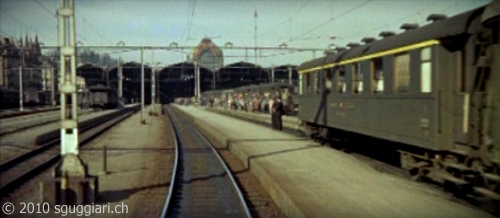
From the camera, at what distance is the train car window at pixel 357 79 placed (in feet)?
54.1

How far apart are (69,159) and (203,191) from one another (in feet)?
11.4

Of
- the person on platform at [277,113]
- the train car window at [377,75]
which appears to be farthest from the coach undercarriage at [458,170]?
the person on platform at [277,113]

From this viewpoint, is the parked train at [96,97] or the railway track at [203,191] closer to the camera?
the railway track at [203,191]

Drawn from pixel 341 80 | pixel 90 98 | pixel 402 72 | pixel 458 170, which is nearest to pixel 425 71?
pixel 402 72

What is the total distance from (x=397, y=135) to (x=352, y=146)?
258 inches

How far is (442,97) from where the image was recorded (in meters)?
11.4

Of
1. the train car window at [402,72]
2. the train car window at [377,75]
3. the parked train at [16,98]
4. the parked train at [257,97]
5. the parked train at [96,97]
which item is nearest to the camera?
the train car window at [402,72]

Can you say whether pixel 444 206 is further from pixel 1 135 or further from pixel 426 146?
pixel 1 135

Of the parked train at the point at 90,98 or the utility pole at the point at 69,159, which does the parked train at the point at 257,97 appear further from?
the utility pole at the point at 69,159

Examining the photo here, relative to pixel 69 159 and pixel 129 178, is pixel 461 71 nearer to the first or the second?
pixel 69 159

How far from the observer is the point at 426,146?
11.8 m

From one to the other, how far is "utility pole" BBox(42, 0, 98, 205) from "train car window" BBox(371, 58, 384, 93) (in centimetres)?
738

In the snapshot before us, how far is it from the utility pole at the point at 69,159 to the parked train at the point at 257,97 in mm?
23857

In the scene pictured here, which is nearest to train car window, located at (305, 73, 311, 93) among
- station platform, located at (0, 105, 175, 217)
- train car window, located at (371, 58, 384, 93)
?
station platform, located at (0, 105, 175, 217)
